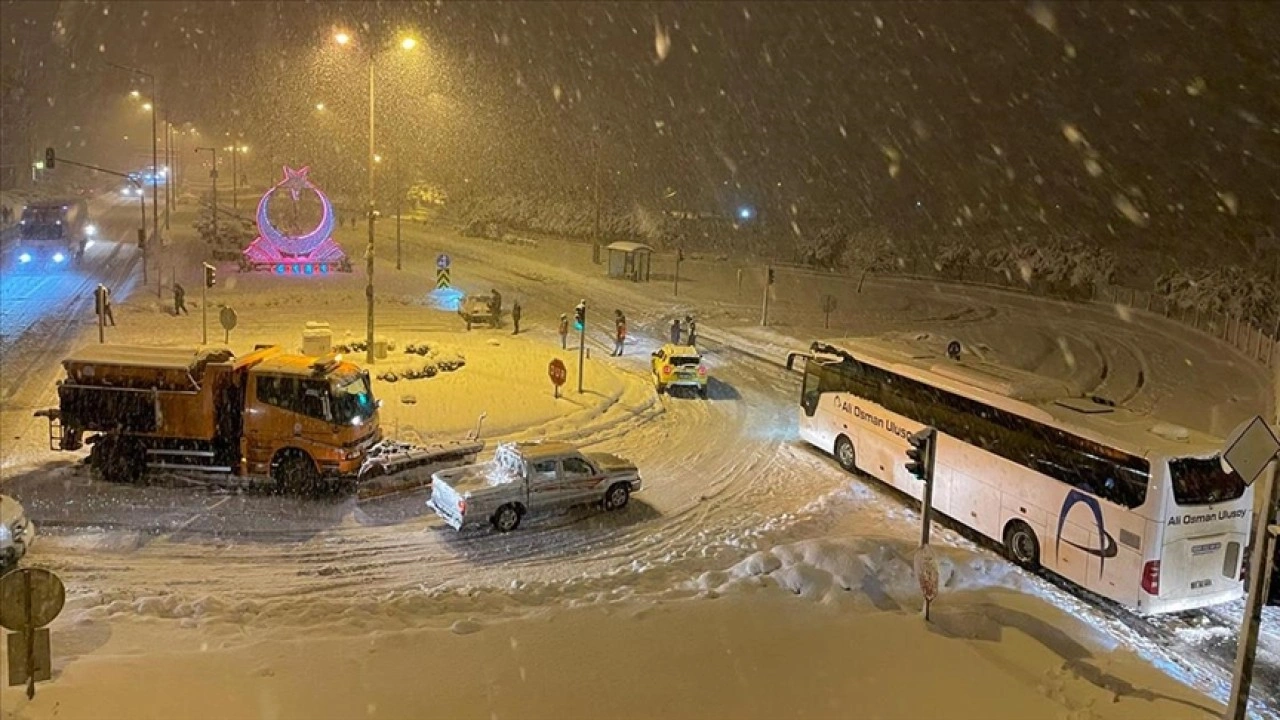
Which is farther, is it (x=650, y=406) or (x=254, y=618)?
(x=650, y=406)

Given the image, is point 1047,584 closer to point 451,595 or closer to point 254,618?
point 451,595

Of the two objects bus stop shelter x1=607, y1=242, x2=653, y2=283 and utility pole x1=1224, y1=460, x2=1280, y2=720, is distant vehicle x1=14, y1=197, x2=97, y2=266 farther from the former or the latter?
utility pole x1=1224, y1=460, x2=1280, y2=720

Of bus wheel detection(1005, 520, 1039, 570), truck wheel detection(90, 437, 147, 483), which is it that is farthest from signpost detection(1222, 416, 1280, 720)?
truck wheel detection(90, 437, 147, 483)

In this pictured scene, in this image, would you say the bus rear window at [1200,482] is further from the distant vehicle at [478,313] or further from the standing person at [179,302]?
the standing person at [179,302]

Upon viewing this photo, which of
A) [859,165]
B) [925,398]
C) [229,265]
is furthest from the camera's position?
[859,165]

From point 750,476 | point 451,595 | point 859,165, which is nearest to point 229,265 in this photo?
point 750,476

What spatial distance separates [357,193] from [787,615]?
104 meters

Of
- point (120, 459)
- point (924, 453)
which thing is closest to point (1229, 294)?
point (924, 453)

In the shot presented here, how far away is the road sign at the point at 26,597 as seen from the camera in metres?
8.51

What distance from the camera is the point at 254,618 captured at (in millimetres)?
12523

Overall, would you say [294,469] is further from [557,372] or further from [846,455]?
[846,455]

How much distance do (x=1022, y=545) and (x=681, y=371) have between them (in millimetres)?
12575

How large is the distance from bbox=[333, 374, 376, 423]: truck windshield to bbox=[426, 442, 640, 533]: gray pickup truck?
1.95m

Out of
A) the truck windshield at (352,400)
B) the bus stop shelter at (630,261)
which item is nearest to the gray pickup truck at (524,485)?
the truck windshield at (352,400)
